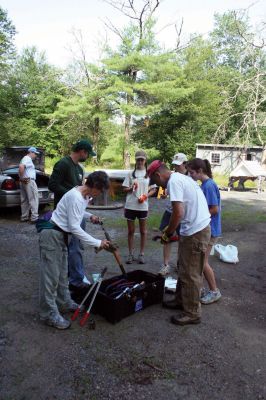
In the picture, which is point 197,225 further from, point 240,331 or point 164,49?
point 164,49

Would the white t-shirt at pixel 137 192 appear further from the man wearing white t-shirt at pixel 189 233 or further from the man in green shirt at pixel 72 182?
the man wearing white t-shirt at pixel 189 233

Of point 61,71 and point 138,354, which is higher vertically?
point 61,71

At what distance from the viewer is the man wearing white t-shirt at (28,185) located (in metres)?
7.66

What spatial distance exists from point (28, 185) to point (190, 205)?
540cm

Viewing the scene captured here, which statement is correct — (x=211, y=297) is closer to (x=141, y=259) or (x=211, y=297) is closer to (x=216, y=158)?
(x=141, y=259)

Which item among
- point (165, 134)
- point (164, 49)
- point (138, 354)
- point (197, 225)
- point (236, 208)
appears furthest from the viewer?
point (165, 134)

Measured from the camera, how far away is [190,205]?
132 inches

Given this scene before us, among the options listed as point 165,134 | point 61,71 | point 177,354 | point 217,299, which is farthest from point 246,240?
point 61,71

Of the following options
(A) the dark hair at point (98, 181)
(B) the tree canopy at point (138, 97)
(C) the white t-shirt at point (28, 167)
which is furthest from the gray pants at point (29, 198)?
(B) the tree canopy at point (138, 97)

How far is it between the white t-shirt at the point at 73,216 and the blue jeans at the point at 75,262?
0.78 meters

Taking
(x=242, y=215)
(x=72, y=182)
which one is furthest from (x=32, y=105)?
(x=72, y=182)

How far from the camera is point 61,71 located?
2914cm

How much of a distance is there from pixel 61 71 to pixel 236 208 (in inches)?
914

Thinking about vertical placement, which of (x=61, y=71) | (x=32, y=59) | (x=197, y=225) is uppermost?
(x=32, y=59)
